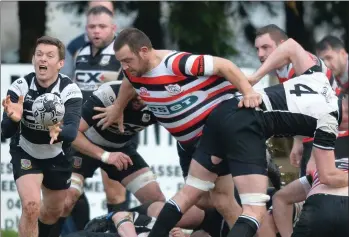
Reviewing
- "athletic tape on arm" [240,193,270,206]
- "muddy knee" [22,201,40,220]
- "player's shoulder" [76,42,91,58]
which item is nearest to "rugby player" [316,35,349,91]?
"player's shoulder" [76,42,91,58]

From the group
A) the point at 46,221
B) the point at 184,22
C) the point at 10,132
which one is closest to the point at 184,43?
the point at 184,22

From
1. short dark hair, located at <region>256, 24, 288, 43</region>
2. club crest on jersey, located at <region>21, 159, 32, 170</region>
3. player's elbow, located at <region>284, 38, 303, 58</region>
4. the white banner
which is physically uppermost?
short dark hair, located at <region>256, 24, 288, 43</region>

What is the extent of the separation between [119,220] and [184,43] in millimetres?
4503

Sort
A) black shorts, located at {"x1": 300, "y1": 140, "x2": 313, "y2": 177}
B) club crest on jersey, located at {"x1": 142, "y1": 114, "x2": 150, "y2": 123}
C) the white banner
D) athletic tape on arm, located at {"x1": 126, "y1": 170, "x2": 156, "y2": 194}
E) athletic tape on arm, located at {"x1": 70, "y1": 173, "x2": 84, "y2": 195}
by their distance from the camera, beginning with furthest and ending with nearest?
the white banner
athletic tape on arm, located at {"x1": 70, "y1": 173, "x2": 84, "y2": 195}
athletic tape on arm, located at {"x1": 126, "y1": 170, "x2": 156, "y2": 194}
black shorts, located at {"x1": 300, "y1": 140, "x2": 313, "y2": 177}
club crest on jersey, located at {"x1": 142, "y1": 114, "x2": 150, "y2": 123}

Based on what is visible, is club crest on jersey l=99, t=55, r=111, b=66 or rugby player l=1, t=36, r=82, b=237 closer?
rugby player l=1, t=36, r=82, b=237

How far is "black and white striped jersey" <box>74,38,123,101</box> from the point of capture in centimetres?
914

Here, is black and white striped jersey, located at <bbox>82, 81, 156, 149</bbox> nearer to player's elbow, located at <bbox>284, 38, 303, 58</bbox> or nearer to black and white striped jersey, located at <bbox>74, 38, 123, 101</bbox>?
black and white striped jersey, located at <bbox>74, 38, 123, 101</bbox>

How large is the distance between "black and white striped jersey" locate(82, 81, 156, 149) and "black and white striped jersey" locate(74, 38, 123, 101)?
69cm

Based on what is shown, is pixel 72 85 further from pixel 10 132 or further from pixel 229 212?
pixel 229 212

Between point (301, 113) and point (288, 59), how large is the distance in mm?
742

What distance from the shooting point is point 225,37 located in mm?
11734

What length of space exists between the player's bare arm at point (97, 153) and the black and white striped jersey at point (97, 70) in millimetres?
766

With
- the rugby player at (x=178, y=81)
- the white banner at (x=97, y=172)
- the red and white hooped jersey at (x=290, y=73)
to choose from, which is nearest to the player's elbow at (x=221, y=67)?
the rugby player at (x=178, y=81)

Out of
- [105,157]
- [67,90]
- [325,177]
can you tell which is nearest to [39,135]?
[67,90]
